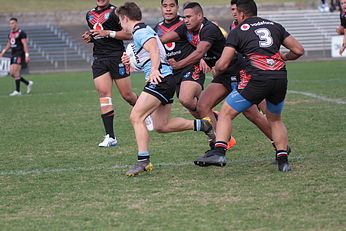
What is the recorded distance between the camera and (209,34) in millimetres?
9500

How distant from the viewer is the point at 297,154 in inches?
382

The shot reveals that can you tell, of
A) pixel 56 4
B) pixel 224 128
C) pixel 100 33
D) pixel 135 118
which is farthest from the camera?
pixel 56 4

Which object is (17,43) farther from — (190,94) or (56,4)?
(56,4)

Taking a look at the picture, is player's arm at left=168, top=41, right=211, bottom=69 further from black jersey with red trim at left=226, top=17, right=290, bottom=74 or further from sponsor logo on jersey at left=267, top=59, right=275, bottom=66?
sponsor logo on jersey at left=267, top=59, right=275, bottom=66

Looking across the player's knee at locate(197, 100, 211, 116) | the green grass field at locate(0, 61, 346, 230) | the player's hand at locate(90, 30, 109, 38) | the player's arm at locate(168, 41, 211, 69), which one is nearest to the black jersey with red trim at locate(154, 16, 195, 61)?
the player's knee at locate(197, 100, 211, 116)

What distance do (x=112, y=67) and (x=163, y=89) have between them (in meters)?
3.02

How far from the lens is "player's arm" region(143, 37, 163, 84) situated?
8.43 m

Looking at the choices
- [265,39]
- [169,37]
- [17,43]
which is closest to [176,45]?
[169,37]

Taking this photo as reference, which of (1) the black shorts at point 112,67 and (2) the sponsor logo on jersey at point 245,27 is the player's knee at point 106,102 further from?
(2) the sponsor logo on jersey at point 245,27

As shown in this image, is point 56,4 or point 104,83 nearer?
point 104,83

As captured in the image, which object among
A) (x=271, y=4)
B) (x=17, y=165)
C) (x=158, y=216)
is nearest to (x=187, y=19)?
(x=17, y=165)

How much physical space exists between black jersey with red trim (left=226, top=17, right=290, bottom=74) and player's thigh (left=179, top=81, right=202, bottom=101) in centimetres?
199

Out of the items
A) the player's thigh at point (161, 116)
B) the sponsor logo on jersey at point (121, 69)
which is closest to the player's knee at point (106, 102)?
the sponsor logo on jersey at point (121, 69)

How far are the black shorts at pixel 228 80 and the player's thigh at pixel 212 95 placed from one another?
44mm
